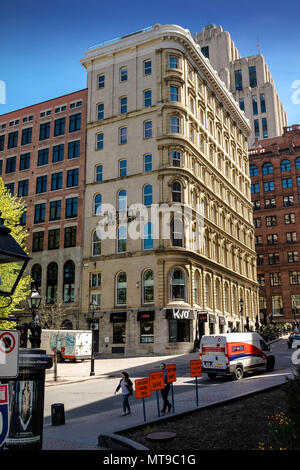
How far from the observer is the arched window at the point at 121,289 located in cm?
4369

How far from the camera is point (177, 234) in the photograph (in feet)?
140

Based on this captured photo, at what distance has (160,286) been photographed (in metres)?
41.0

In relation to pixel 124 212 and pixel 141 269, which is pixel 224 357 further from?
pixel 124 212

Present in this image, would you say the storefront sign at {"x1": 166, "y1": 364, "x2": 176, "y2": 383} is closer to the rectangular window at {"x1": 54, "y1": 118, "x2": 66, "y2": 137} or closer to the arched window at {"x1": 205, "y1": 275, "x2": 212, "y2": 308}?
the arched window at {"x1": 205, "y1": 275, "x2": 212, "y2": 308}

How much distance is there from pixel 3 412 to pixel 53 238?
46.5 meters

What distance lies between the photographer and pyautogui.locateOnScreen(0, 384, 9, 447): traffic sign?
440 cm

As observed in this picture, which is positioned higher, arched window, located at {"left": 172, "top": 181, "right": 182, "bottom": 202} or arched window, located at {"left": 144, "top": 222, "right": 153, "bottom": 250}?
arched window, located at {"left": 172, "top": 181, "right": 182, "bottom": 202}

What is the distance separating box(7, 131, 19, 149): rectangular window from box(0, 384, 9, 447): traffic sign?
55372 millimetres

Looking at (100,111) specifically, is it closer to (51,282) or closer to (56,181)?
(56,181)

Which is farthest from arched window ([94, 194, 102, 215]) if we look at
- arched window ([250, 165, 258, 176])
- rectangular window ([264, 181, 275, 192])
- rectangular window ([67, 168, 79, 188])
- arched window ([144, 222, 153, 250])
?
arched window ([250, 165, 258, 176])

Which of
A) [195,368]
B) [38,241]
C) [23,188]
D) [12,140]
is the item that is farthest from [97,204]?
[195,368]

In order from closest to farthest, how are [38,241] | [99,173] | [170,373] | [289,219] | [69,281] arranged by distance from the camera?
1. [170,373]
2. [69,281]
3. [99,173]
4. [38,241]
5. [289,219]

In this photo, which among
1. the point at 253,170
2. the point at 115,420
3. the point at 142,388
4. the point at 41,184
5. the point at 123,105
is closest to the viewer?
the point at 142,388

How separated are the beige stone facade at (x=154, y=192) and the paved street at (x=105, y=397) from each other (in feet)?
31.0
